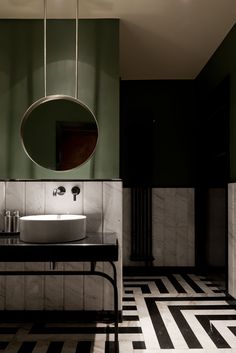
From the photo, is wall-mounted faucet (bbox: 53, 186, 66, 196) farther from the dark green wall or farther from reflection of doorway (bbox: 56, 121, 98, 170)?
the dark green wall

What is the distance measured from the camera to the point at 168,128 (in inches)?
177

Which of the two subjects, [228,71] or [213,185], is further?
[213,185]

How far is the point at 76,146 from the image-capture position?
2.72m

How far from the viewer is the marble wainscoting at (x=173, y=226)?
14.5ft

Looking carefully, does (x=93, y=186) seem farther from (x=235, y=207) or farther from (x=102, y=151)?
(x=235, y=207)

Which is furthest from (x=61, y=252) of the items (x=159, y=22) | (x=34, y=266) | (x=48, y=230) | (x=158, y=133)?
(x=158, y=133)

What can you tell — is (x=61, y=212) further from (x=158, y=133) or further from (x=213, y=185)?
(x=158, y=133)

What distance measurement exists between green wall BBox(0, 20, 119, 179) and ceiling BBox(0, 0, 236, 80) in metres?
0.14

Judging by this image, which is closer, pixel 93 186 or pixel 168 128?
pixel 93 186

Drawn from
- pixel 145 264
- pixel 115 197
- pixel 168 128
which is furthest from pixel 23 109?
pixel 145 264

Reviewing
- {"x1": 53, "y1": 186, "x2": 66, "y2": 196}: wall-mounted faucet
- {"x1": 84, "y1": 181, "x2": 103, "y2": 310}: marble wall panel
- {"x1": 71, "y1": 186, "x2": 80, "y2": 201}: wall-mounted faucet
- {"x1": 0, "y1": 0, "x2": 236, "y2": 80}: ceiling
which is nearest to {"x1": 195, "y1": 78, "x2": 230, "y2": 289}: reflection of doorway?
{"x1": 0, "y1": 0, "x2": 236, "y2": 80}: ceiling

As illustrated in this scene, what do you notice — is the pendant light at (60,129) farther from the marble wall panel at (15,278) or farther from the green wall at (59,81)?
the marble wall panel at (15,278)

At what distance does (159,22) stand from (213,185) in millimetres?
1725

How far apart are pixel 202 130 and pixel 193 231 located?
121cm
